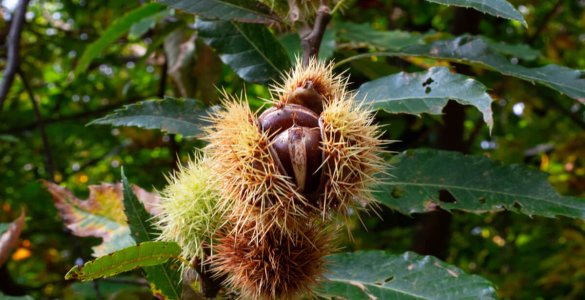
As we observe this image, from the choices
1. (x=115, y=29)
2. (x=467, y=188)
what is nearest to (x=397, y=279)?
(x=467, y=188)

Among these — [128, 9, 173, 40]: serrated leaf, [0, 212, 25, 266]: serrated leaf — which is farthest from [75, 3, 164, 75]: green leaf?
[0, 212, 25, 266]: serrated leaf

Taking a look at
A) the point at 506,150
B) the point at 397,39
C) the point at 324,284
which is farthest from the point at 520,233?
the point at 324,284

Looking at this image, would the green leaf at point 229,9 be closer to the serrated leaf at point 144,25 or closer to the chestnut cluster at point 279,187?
the chestnut cluster at point 279,187

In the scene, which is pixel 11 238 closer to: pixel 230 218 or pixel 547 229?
pixel 230 218

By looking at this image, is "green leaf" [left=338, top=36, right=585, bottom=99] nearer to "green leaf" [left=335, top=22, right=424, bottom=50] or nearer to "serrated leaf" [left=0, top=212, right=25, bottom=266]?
"green leaf" [left=335, top=22, right=424, bottom=50]

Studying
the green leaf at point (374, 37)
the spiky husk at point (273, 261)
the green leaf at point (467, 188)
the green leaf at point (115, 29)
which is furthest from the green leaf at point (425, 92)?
the green leaf at point (115, 29)

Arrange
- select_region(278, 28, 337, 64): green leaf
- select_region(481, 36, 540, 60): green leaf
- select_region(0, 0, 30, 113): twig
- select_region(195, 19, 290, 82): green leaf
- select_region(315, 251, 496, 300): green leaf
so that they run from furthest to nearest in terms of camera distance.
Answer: select_region(481, 36, 540, 60): green leaf < select_region(0, 0, 30, 113): twig < select_region(278, 28, 337, 64): green leaf < select_region(195, 19, 290, 82): green leaf < select_region(315, 251, 496, 300): green leaf
